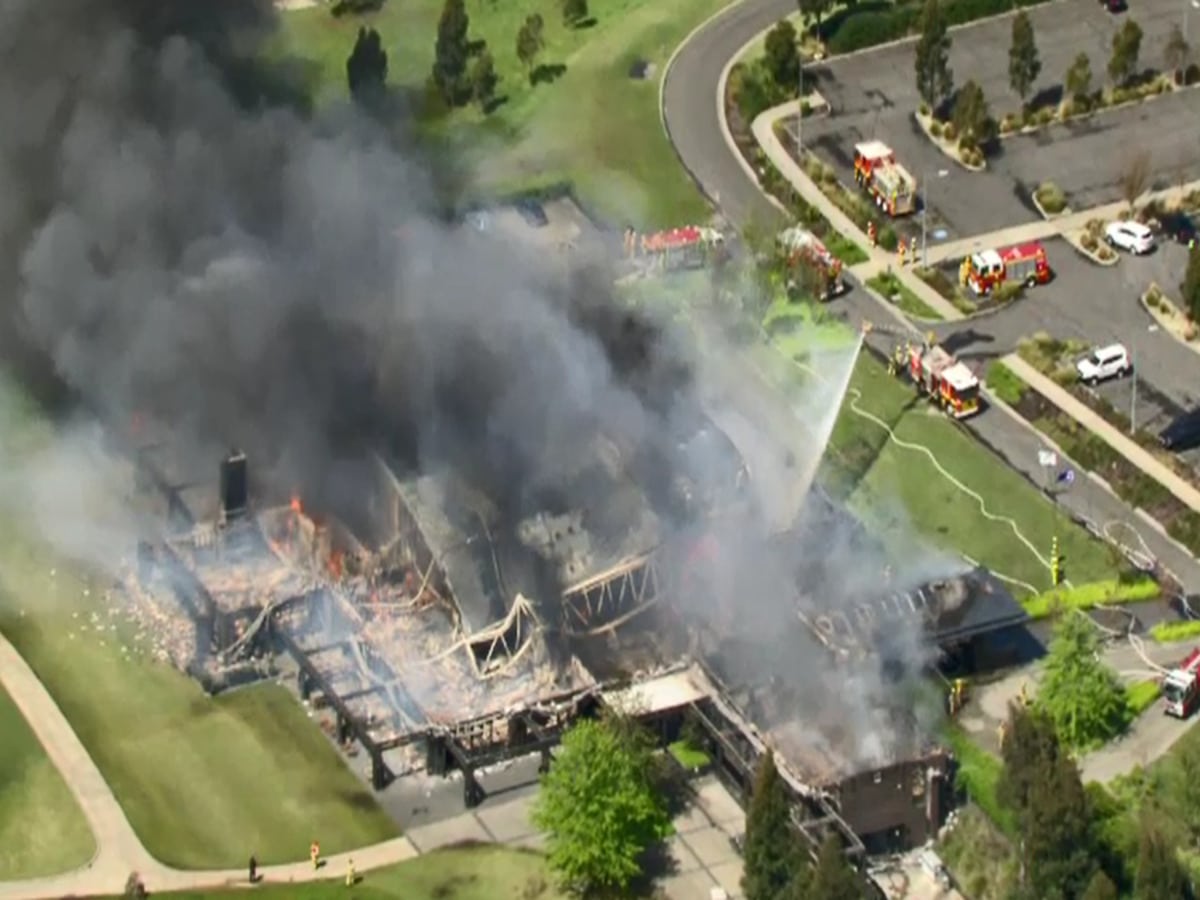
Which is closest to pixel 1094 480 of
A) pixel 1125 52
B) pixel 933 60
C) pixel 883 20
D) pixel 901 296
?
pixel 901 296

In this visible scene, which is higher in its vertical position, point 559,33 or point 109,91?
point 109,91

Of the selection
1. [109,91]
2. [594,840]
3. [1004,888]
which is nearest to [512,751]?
[594,840]

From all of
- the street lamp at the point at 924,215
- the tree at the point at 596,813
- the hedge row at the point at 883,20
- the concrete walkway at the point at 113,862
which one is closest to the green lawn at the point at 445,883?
the concrete walkway at the point at 113,862

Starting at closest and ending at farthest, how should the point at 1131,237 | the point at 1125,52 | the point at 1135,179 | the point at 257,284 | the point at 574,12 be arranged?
the point at 257,284
the point at 1131,237
the point at 1135,179
the point at 1125,52
the point at 574,12

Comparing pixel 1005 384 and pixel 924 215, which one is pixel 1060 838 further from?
pixel 924 215

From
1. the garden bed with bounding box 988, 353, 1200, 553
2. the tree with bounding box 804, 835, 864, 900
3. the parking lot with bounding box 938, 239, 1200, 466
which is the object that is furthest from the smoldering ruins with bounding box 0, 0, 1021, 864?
the parking lot with bounding box 938, 239, 1200, 466

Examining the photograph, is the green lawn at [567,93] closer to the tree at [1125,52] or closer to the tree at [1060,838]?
the tree at [1125,52]

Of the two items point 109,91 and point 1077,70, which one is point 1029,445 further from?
point 109,91
